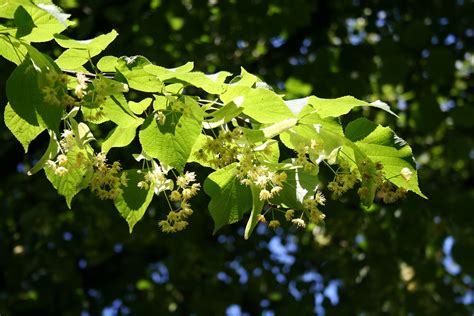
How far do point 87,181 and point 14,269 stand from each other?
3479 mm

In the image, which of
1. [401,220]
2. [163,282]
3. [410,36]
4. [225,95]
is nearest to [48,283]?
[163,282]

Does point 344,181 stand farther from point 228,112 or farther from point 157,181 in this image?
point 157,181

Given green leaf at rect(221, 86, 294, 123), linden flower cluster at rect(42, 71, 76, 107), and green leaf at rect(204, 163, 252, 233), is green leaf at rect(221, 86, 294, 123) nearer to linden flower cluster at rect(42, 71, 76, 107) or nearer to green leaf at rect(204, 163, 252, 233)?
green leaf at rect(204, 163, 252, 233)

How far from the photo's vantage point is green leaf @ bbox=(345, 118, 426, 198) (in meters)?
1.44

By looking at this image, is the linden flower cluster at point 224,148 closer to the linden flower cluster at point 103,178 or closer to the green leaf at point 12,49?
the linden flower cluster at point 103,178

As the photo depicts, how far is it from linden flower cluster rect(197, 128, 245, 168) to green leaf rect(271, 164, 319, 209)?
104 mm

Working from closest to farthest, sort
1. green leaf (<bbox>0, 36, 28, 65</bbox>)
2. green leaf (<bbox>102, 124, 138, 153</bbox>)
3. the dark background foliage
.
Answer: green leaf (<bbox>0, 36, 28, 65</bbox>), green leaf (<bbox>102, 124, 138, 153</bbox>), the dark background foliage

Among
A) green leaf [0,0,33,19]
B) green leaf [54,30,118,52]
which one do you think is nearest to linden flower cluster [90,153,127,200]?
green leaf [54,30,118,52]

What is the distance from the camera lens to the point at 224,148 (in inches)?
55.1

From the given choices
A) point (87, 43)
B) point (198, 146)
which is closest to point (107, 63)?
point (87, 43)

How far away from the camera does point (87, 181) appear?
1.49m

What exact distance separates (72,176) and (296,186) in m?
0.52

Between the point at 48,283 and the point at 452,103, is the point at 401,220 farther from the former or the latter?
the point at 48,283

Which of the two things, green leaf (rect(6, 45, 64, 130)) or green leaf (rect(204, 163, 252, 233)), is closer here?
green leaf (rect(6, 45, 64, 130))
